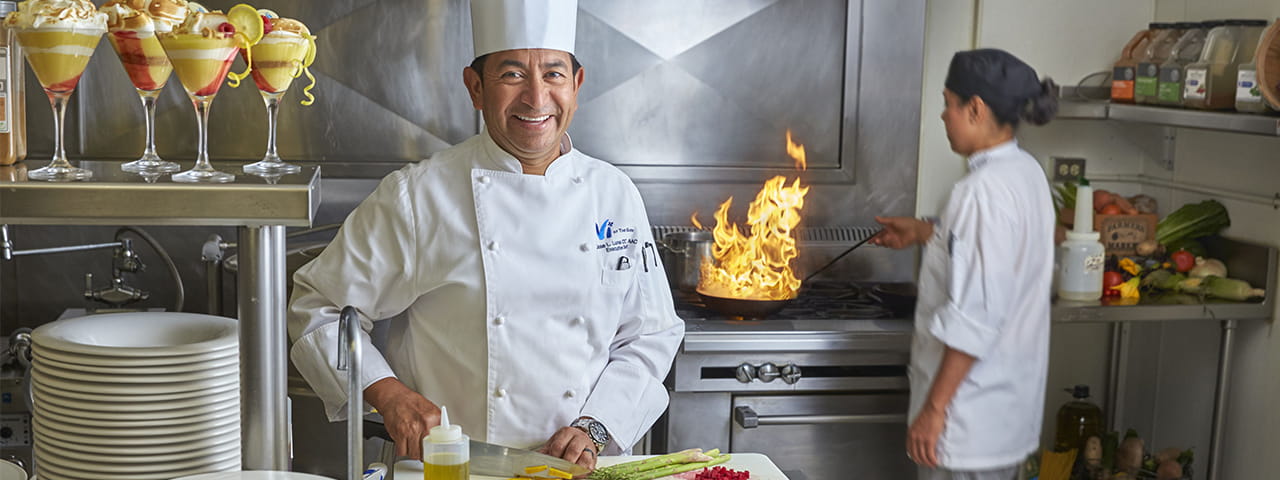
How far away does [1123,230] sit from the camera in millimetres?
3213

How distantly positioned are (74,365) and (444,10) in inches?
83.2

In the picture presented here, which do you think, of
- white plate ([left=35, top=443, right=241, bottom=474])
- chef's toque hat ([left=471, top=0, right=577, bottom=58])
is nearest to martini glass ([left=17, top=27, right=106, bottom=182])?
white plate ([left=35, top=443, right=241, bottom=474])

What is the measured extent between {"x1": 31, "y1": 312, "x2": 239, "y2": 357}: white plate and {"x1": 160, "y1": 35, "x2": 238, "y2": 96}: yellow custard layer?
0.94 ft

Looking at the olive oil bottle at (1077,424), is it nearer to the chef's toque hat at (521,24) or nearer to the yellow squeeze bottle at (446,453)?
the chef's toque hat at (521,24)

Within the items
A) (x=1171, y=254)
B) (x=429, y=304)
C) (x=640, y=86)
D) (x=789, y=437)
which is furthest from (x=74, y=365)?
(x=1171, y=254)

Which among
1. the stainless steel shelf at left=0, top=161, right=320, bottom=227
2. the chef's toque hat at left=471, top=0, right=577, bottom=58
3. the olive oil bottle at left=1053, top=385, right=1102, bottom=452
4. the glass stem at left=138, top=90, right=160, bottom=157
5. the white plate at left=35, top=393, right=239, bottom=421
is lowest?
the olive oil bottle at left=1053, top=385, right=1102, bottom=452

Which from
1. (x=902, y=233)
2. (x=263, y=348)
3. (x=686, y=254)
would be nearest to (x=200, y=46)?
(x=263, y=348)

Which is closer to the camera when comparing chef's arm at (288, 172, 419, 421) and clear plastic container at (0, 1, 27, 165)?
clear plastic container at (0, 1, 27, 165)

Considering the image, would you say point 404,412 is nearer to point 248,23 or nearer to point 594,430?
point 594,430

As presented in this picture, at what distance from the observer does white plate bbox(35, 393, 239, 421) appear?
4.33 ft

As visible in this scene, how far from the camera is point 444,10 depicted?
3.28 meters

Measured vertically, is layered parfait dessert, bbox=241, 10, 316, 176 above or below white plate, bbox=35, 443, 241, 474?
above

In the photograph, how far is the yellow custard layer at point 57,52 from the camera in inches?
50.7

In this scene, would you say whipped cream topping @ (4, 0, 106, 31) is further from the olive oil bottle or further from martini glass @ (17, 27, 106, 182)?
the olive oil bottle
